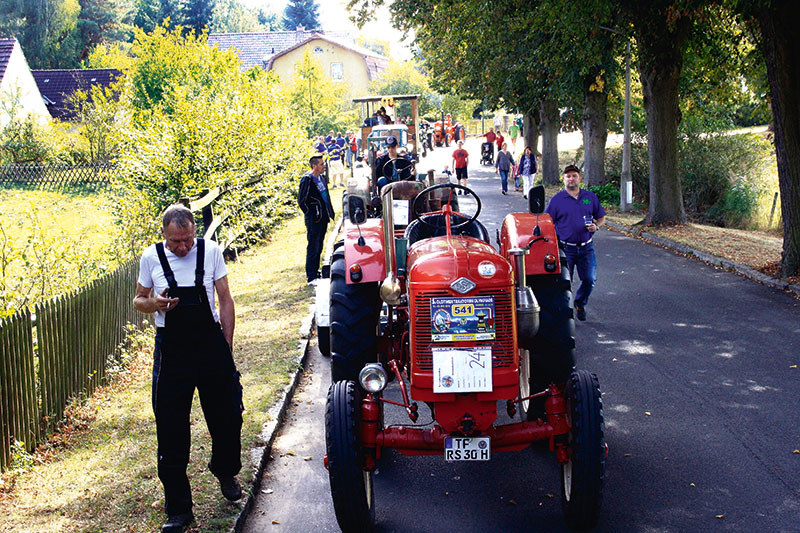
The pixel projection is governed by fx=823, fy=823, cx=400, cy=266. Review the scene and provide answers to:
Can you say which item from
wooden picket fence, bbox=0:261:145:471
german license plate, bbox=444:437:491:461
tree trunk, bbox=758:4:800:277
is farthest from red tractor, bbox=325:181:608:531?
tree trunk, bbox=758:4:800:277

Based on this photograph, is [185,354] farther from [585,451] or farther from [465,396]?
[585,451]

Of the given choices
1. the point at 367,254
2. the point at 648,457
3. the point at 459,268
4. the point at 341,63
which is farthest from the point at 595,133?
the point at 341,63

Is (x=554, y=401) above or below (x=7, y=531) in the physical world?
above

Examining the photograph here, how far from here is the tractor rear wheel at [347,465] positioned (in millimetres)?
5008

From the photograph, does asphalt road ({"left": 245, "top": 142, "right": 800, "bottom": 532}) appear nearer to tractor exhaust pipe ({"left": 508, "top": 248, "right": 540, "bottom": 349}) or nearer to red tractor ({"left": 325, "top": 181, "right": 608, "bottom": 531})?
red tractor ({"left": 325, "top": 181, "right": 608, "bottom": 531})

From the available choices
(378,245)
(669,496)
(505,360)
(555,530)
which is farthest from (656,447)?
(378,245)

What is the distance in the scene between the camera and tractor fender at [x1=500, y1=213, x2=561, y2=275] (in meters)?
7.08

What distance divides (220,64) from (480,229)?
20.9 meters

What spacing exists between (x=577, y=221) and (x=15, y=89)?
42474 millimetres

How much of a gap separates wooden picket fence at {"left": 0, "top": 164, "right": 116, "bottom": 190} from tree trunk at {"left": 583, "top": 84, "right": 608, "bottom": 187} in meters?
21.2

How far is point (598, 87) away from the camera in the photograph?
23312 millimetres

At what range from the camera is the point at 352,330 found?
662cm

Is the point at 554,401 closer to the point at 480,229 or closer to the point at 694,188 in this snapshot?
the point at 480,229

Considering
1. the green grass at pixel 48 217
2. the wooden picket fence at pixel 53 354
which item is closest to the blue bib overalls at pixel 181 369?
the wooden picket fence at pixel 53 354
